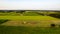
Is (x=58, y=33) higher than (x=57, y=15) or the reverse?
the reverse

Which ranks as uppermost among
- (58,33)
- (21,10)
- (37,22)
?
(21,10)

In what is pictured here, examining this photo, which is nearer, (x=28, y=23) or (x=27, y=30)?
(x=27, y=30)

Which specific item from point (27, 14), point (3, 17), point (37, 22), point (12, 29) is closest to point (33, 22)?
point (37, 22)

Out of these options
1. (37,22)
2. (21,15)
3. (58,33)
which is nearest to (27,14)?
(21,15)

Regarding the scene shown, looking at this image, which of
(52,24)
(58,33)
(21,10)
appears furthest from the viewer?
(21,10)

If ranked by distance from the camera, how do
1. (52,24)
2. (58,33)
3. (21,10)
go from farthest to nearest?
(21,10) → (52,24) → (58,33)
